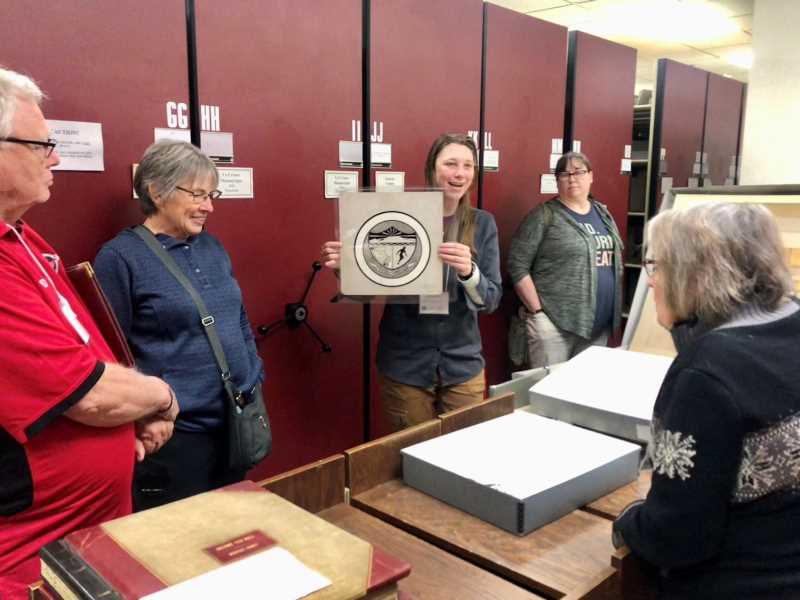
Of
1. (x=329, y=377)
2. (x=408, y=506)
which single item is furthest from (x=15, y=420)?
(x=329, y=377)

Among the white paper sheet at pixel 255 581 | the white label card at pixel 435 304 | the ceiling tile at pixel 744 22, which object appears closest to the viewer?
the white paper sheet at pixel 255 581

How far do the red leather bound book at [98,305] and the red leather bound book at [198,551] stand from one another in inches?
24.3

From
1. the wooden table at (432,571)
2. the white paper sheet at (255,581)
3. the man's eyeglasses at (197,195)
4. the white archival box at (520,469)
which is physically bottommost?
the wooden table at (432,571)

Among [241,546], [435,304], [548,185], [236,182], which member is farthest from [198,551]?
[548,185]

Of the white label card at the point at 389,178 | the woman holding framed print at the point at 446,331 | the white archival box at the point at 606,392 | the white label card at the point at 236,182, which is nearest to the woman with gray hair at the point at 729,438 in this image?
the white archival box at the point at 606,392

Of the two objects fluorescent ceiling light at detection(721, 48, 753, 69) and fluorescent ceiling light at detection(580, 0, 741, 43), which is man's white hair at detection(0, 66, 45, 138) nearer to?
fluorescent ceiling light at detection(580, 0, 741, 43)

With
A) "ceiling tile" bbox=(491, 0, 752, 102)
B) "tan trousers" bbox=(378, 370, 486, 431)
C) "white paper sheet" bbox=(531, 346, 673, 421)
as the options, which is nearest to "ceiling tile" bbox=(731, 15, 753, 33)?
"ceiling tile" bbox=(491, 0, 752, 102)

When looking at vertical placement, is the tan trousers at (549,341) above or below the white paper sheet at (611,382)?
below

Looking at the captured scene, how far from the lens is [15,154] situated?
1.20m

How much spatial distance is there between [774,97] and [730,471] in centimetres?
575

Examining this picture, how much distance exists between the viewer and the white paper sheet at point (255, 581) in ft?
2.17

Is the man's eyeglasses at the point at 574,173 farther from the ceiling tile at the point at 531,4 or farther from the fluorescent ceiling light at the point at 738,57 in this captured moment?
the fluorescent ceiling light at the point at 738,57

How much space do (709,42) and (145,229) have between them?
801cm

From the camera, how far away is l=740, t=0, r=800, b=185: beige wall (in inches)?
218
